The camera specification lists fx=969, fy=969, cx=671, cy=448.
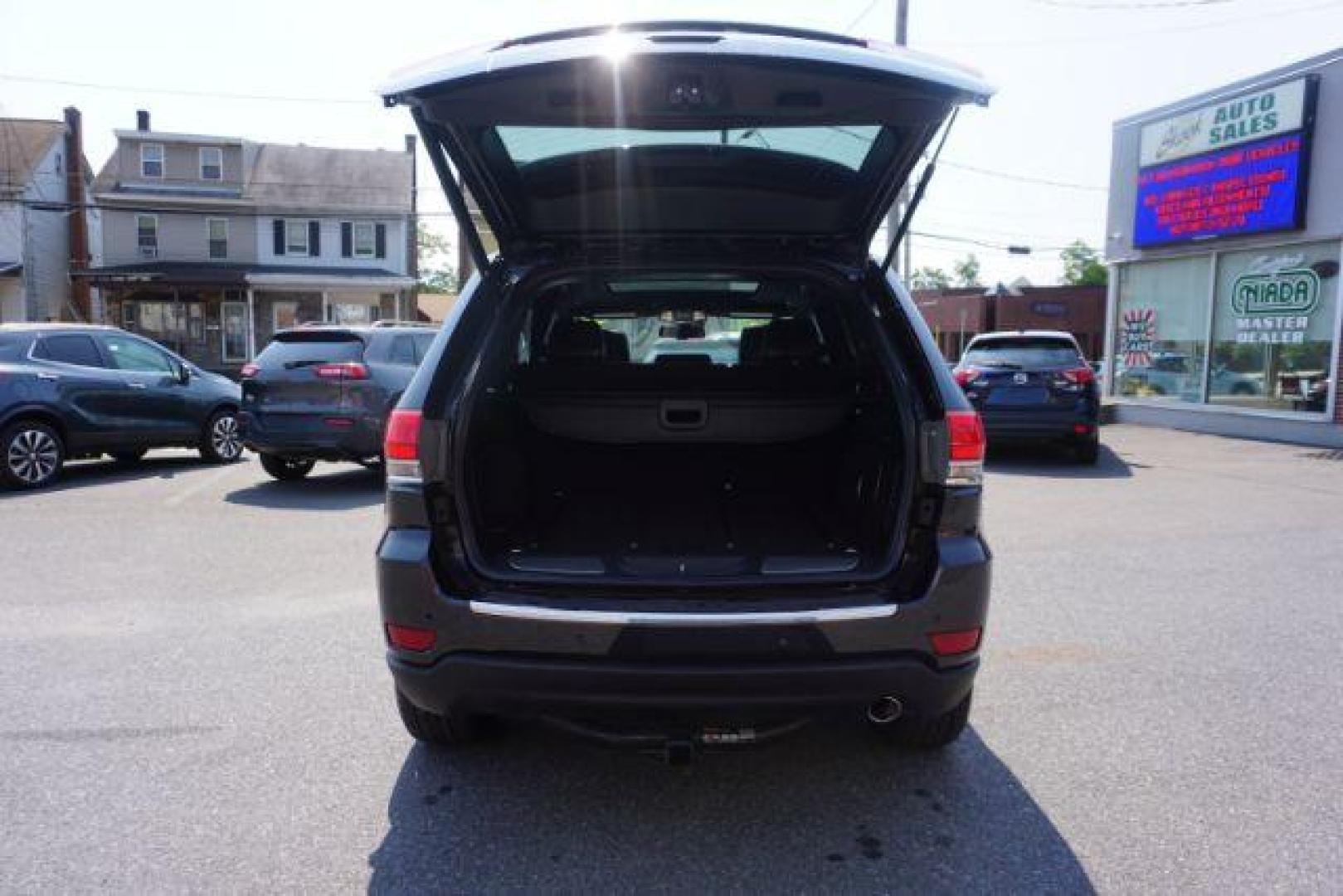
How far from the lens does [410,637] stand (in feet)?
8.93

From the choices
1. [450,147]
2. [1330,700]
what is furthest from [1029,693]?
[450,147]

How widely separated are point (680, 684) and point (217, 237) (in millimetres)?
34436

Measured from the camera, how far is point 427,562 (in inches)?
107

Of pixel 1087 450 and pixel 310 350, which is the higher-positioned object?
pixel 310 350

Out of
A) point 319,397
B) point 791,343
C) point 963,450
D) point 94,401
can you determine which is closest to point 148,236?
point 94,401

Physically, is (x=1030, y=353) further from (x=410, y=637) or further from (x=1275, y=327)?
(x=410, y=637)

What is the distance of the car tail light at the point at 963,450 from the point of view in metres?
2.81

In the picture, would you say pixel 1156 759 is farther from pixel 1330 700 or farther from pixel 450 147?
pixel 450 147

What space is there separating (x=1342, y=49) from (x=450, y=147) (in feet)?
48.5

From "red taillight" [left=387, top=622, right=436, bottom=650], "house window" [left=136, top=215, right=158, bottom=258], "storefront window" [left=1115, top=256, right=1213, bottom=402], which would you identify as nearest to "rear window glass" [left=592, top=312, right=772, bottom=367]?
"red taillight" [left=387, top=622, right=436, bottom=650]

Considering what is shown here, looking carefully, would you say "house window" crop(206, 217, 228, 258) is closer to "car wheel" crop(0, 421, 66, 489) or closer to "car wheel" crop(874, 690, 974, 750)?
"car wheel" crop(0, 421, 66, 489)

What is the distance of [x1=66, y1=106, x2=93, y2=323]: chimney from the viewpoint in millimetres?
32844

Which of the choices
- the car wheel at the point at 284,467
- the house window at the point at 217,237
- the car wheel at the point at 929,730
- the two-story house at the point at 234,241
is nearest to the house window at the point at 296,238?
the two-story house at the point at 234,241

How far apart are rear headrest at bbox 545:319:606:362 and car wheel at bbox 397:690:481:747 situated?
1.70 m
